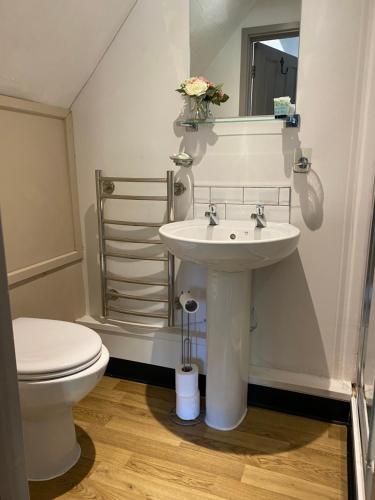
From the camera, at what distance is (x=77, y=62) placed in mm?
1764

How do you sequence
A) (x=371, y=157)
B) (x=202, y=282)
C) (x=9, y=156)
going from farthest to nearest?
(x=202, y=282) → (x=9, y=156) → (x=371, y=157)

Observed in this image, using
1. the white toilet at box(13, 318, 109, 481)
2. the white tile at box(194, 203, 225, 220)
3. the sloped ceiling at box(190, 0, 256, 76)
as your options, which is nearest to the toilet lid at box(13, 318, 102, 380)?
the white toilet at box(13, 318, 109, 481)

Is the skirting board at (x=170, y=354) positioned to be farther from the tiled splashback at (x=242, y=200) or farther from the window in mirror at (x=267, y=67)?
the window in mirror at (x=267, y=67)

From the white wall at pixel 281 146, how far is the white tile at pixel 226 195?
0.17ft

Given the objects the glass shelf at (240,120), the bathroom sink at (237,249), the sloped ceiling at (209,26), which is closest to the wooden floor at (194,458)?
the bathroom sink at (237,249)

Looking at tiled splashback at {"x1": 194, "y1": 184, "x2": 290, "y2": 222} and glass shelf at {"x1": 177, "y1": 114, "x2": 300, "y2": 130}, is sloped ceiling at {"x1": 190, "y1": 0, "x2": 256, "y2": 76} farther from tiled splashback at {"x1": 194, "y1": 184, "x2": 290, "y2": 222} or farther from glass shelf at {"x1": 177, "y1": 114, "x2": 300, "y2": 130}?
tiled splashback at {"x1": 194, "y1": 184, "x2": 290, "y2": 222}

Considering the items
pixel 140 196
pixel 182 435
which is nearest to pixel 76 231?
pixel 140 196

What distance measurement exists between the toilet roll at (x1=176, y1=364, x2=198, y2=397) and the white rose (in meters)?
1.24

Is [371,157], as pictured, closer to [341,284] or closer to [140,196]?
[341,284]

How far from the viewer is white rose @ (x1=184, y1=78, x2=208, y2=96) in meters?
1.62

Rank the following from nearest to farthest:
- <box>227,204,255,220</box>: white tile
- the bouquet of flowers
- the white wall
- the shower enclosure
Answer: the shower enclosure
the white wall
the bouquet of flowers
<box>227,204,255,220</box>: white tile

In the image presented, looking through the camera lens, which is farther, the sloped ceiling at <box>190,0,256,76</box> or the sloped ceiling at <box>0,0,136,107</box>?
the sloped ceiling at <box>190,0,256,76</box>

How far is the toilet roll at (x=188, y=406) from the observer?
1.71 meters

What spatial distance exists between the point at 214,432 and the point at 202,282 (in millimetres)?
683
